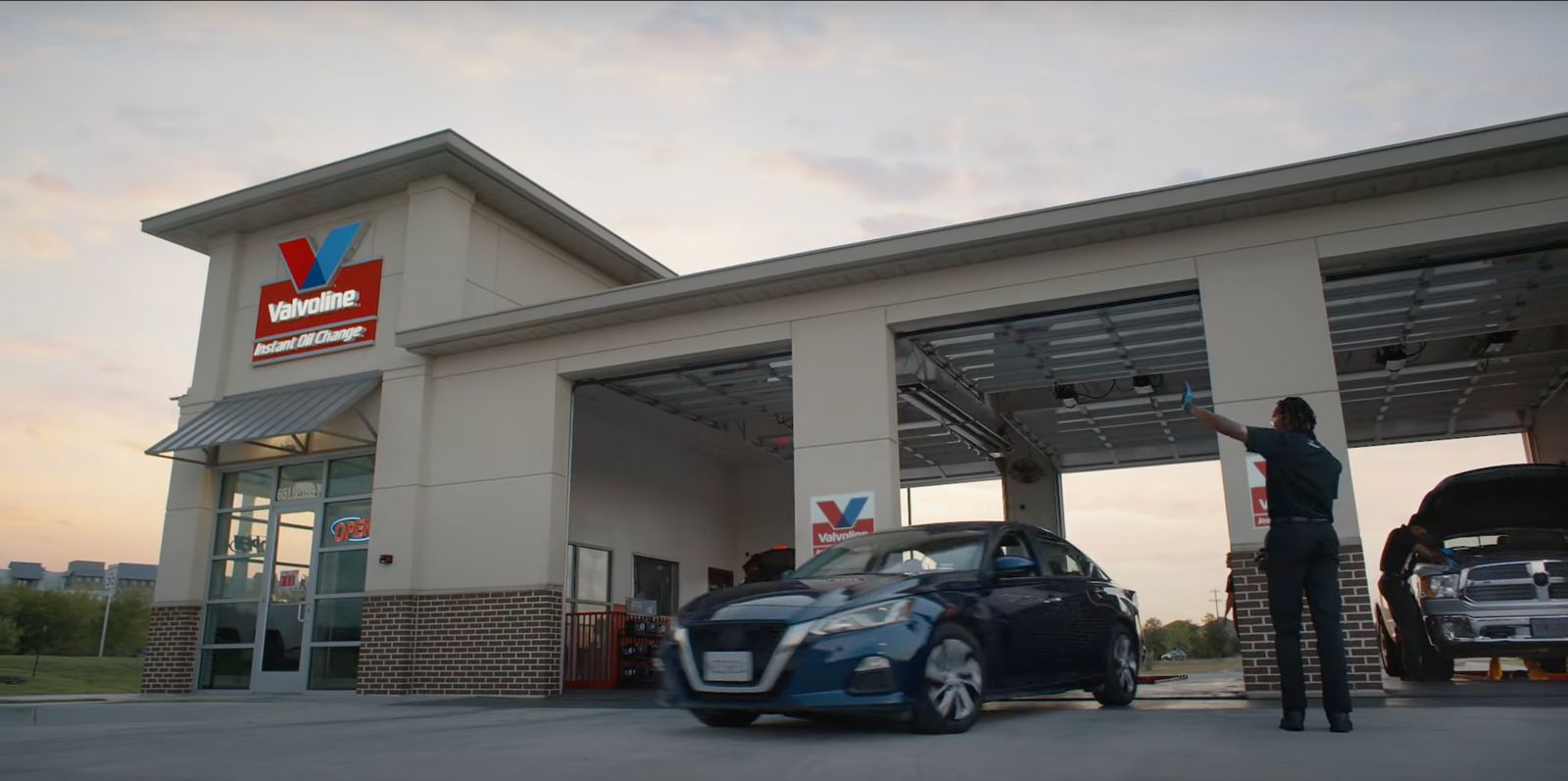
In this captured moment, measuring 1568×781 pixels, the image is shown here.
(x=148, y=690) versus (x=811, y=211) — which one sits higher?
(x=811, y=211)

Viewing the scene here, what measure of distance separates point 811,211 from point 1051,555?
426 inches

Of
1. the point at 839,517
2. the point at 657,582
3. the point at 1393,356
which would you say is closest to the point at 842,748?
the point at 839,517

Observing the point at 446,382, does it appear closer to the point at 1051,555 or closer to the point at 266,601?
the point at 266,601

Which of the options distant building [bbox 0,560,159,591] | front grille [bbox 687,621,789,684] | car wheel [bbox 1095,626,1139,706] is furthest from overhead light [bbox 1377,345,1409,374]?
distant building [bbox 0,560,159,591]

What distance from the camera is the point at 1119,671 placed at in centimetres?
762

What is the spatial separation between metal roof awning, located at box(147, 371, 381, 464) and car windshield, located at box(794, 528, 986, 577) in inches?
353

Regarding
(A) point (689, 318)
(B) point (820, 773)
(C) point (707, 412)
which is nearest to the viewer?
(B) point (820, 773)

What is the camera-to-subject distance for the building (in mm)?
9383

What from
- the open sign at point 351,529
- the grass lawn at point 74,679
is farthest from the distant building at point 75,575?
the open sign at point 351,529

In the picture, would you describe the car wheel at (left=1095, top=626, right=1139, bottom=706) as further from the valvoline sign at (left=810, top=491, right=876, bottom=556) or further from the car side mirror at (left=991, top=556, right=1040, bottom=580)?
the valvoline sign at (left=810, top=491, right=876, bottom=556)

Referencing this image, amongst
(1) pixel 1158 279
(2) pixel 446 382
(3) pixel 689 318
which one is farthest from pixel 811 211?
(1) pixel 1158 279

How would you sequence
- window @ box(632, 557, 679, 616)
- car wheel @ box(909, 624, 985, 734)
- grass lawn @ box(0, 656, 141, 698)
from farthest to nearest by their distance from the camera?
grass lawn @ box(0, 656, 141, 698) < window @ box(632, 557, 679, 616) < car wheel @ box(909, 624, 985, 734)

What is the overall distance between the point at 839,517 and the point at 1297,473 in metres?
5.89

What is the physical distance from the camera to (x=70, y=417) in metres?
18.9
